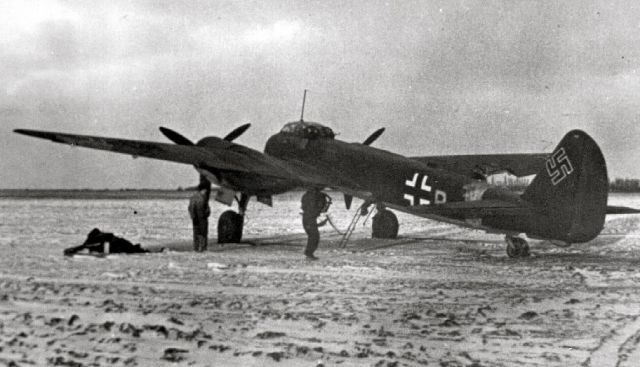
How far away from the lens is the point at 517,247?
1337cm

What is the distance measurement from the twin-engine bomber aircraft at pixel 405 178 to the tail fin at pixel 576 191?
0.02 m

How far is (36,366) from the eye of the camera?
4809 millimetres

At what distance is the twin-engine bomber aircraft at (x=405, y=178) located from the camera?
12062 mm

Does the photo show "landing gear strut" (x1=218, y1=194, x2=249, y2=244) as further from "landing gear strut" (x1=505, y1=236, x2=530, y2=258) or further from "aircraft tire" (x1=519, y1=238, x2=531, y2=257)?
"aircraft tire" (x1=519, y1=238, x2=531, y2=257)

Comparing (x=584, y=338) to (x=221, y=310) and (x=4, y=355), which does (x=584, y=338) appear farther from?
(x=4, y=355)

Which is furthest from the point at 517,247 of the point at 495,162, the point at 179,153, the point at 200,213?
the point at 495,162

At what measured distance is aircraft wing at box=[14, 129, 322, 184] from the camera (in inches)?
599

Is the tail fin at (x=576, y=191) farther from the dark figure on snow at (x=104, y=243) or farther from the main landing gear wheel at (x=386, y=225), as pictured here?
the dark figure on snow at (x=104, y=243)

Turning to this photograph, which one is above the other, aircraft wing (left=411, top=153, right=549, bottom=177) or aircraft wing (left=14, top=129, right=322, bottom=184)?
aircraft wing (left=411, top=153, right=549, bottom=177)

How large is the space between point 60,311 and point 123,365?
2.30 metres

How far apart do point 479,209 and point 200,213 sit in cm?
585

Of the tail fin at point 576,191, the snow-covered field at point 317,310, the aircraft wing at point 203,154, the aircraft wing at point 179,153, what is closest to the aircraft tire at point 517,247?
the snow-covered field at point 317,310

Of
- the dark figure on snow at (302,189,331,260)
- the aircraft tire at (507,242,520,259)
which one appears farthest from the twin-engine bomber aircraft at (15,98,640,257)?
the dark figure on snow at (302,189,331,260)

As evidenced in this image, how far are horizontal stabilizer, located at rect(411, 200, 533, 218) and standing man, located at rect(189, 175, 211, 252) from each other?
4.72 metres
